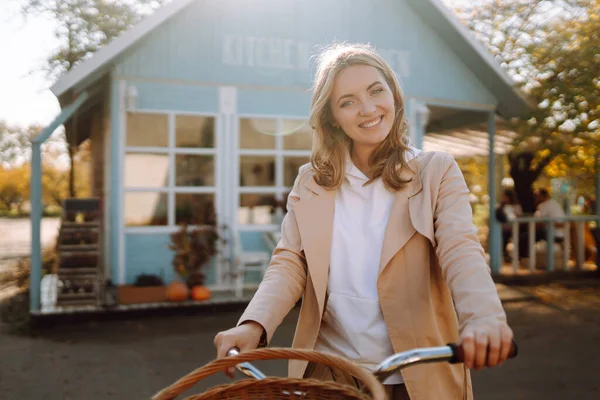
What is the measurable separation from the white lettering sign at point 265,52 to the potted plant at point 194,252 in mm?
2278

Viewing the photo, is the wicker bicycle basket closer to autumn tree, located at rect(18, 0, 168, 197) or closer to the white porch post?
the white porch post

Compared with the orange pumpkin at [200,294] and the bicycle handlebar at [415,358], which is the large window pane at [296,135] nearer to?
the orange pumpkin at [200,294]

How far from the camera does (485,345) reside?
4.63 feet

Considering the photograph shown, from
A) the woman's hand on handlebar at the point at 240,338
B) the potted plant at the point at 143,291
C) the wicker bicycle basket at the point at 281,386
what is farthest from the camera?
the potted plant at the point at 143,291

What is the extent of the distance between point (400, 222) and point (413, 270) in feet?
0.48

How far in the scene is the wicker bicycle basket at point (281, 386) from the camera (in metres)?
1.24

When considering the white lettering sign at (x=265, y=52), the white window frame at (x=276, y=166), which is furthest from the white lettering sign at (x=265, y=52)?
the white window frame at (x=276, y=166)

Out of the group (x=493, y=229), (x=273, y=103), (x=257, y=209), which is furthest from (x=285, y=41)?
(x=493, y=229)

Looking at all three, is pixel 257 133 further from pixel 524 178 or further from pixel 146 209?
pixel 524 178

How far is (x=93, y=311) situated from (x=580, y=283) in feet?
27.1

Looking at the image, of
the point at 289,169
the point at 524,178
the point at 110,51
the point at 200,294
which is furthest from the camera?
the point at 524,178

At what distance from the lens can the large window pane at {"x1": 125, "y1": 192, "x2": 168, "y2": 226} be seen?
8633mm

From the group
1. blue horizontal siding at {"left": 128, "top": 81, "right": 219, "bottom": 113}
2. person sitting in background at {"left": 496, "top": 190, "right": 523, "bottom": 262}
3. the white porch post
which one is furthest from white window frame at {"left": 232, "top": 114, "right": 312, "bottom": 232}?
person sitting in background at {"left": 496, "top": 190, "right": 523, "bottom": 262}

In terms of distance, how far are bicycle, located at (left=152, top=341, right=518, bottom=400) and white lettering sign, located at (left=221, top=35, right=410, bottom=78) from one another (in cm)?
789
